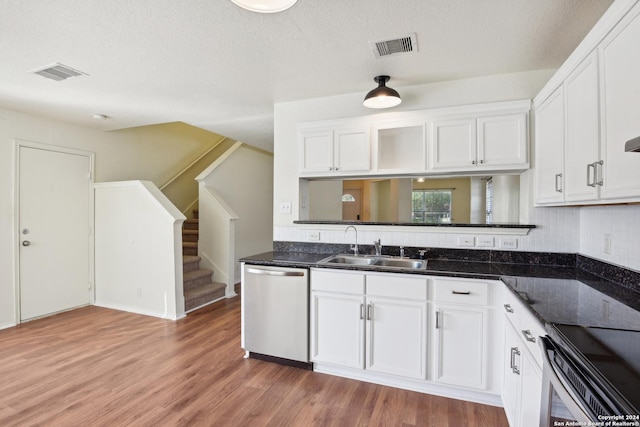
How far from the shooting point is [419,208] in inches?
112

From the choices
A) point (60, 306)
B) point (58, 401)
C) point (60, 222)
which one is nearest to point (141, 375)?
point (58, 401)

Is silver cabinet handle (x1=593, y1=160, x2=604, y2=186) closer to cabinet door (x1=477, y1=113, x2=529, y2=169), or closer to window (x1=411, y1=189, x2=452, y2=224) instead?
cabinet door (x1=477, y1=113, x2=529, y2=169)

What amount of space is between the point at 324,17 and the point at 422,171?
142 centimetres

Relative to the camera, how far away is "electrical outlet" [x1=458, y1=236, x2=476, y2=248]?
2.64 metres

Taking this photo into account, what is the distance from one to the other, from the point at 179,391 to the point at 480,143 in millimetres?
2917

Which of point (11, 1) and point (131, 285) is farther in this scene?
point (131, 285)

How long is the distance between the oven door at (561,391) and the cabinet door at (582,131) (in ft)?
2.72

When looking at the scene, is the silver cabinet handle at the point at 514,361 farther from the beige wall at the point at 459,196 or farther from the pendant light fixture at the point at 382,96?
the pendant light fixture at the point at 382,96

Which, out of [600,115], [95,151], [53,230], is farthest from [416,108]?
[53,230]

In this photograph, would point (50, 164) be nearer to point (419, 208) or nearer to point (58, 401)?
point (58, 401)

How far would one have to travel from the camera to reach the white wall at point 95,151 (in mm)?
3490

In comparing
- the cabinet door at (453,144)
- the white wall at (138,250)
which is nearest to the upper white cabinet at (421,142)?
the cabinet door at (453,144)

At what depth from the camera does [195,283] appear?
447cm

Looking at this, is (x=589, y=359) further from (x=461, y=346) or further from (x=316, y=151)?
(x=316, y=151)
